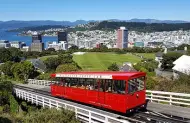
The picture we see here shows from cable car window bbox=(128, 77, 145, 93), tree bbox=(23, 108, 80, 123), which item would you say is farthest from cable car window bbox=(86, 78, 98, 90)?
tree bbox=(23, 108, 80, 123)

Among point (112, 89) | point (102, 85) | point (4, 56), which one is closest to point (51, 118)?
point (112, 89)

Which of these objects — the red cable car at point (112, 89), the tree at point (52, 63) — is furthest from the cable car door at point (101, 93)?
the tree at point (52, 63)

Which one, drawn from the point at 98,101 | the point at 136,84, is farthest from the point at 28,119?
the point at 136,84

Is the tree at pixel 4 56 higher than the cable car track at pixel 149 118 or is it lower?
lower

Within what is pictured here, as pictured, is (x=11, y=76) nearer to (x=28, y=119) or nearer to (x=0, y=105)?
(x=0, y=105)

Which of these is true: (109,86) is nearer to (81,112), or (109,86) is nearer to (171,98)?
(81,112)

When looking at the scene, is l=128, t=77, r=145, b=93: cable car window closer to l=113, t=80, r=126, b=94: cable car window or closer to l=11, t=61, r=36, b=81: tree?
l=113, t=80, r=126, b=94: cable car window

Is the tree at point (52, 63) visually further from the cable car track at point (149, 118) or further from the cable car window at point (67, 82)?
the cable car track at point (149, 118)

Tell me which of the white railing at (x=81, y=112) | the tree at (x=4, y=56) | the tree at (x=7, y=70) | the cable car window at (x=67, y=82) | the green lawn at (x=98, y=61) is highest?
the cable car window at (x=67, y=82)
